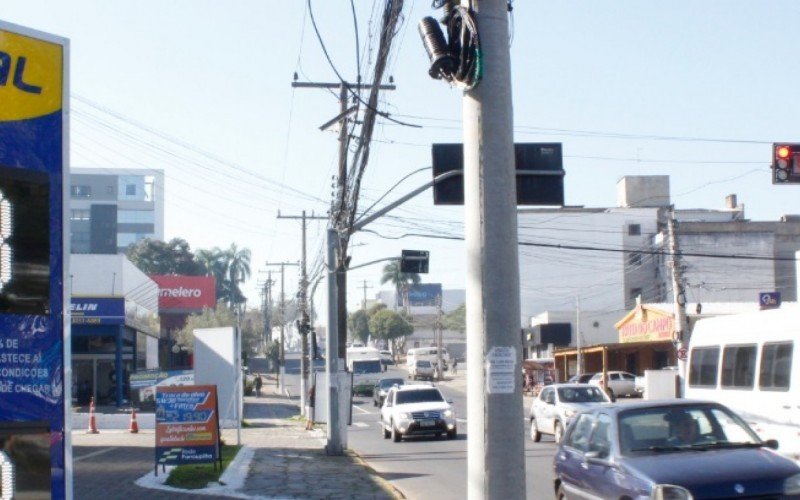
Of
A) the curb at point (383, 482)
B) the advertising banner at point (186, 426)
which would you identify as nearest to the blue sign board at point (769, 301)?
the curb at point (383, 482)

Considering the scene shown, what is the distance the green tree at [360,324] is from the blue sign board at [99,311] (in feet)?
283

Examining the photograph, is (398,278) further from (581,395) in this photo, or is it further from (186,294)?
(581,395)

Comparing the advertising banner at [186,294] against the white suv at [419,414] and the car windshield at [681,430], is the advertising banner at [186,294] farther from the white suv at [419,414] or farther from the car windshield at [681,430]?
the car windshield at [681,430]

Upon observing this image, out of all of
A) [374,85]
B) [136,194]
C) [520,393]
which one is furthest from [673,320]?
[136,194]

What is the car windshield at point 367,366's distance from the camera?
7331 centimetres

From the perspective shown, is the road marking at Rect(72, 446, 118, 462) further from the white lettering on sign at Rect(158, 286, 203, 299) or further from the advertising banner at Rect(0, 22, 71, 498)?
the white lettering on sign at Rect(158, 286, 203, 299)

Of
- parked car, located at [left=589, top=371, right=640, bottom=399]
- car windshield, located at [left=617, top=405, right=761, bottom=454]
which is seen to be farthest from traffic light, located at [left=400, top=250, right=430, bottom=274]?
parked car, located at [left=589, top=371, right=640, bottom=399]

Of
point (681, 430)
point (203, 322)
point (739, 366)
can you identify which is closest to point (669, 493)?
point (681, 430)

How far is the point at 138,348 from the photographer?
54000 millimetres

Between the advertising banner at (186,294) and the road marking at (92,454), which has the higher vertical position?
the advertising banner at (186,294)

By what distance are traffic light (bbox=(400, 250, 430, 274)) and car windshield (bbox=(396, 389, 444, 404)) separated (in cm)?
588

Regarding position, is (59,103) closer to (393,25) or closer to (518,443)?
(518,443)

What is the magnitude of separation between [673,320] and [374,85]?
110 feet

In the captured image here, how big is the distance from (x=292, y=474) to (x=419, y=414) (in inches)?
423
